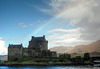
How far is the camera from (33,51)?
493 feet

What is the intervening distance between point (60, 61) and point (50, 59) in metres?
8.97

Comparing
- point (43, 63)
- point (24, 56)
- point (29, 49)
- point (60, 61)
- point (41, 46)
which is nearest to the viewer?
point (43, 63)

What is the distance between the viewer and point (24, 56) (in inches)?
5384

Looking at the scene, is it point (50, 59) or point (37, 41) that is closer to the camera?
point (50, 59)

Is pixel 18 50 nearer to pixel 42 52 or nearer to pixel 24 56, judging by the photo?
pixel 24 56

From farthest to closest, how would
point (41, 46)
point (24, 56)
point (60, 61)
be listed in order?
point (41, 46), point (24, 56), point (60, 61)

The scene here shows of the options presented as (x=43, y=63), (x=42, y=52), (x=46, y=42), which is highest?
(x=46, y=42)

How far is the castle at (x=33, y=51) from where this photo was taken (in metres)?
143

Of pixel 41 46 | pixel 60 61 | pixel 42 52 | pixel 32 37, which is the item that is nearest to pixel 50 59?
pixel 60 61

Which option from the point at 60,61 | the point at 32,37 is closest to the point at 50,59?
the point at 60,61

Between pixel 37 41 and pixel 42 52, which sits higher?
pixel 37 41

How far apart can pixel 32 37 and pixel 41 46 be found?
14.4 meters

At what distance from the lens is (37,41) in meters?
162

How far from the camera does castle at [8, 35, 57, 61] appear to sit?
468ft
